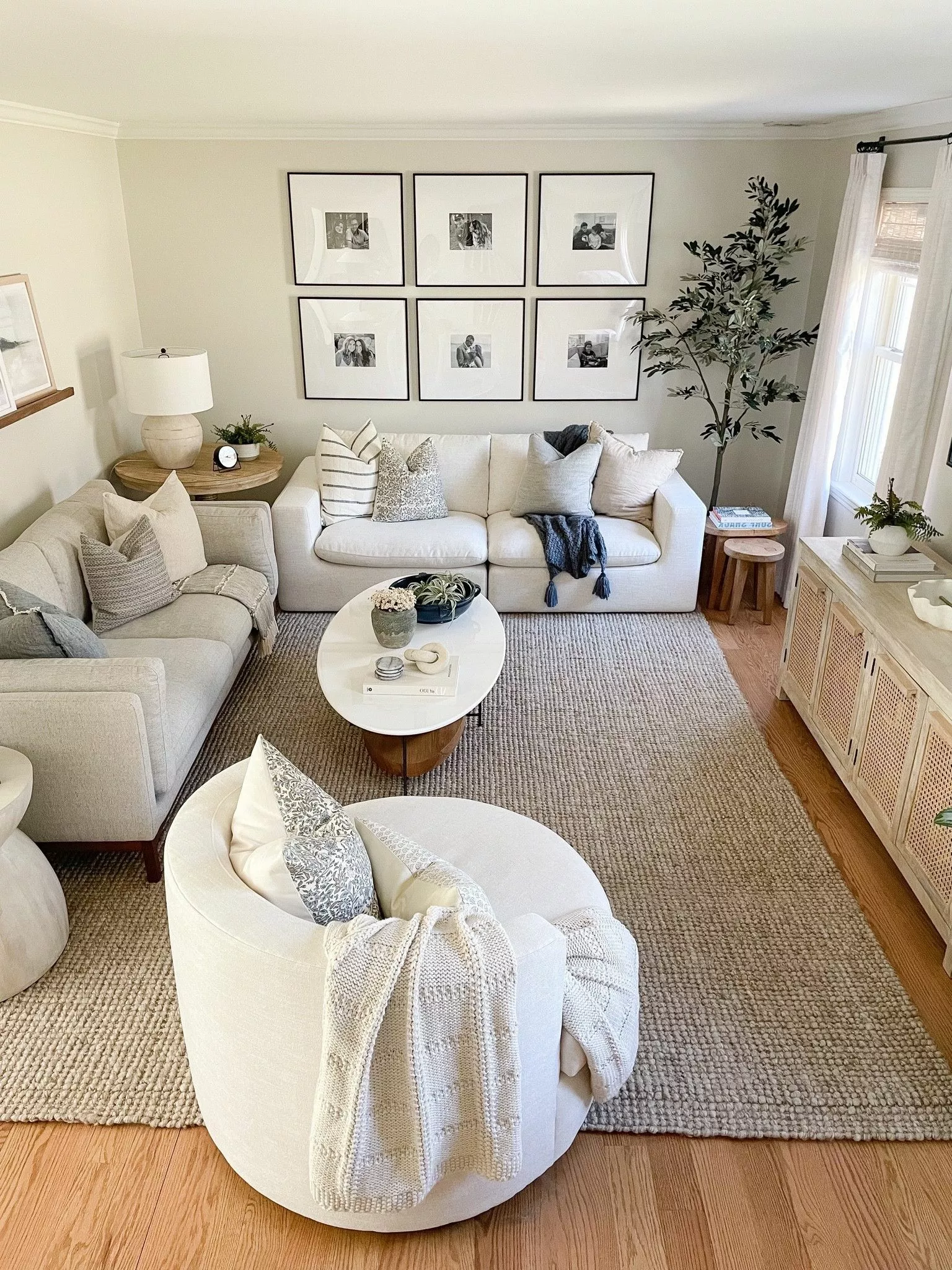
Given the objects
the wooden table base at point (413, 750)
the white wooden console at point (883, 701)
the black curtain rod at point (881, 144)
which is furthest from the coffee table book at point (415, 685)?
the black curtain rod at point (881, 144)

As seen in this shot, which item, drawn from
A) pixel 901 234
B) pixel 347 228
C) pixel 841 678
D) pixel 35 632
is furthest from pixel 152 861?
pixel 901 234

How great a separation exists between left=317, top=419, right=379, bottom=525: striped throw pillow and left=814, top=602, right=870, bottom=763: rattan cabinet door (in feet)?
8.01

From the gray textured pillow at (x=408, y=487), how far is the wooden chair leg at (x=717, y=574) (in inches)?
55.8

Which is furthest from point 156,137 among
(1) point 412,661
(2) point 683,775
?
(2) point 683,775

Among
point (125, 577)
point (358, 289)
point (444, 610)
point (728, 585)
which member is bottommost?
point (728, 585)

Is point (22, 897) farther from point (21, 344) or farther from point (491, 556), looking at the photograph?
point (491, 556)

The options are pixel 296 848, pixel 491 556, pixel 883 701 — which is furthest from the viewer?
pixel 491 556

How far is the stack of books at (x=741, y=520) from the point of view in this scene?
4801 mm

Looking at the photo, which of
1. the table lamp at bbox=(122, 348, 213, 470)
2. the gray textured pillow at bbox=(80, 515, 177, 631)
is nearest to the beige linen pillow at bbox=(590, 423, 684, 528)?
the table lamp at bbox=(122, 348, 213, 470)

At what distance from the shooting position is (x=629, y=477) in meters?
4.89

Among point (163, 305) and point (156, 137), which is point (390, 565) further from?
point (156, 137)

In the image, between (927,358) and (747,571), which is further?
(747,571)

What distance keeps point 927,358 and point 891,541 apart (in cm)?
80

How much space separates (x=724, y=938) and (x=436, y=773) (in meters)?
1.22
